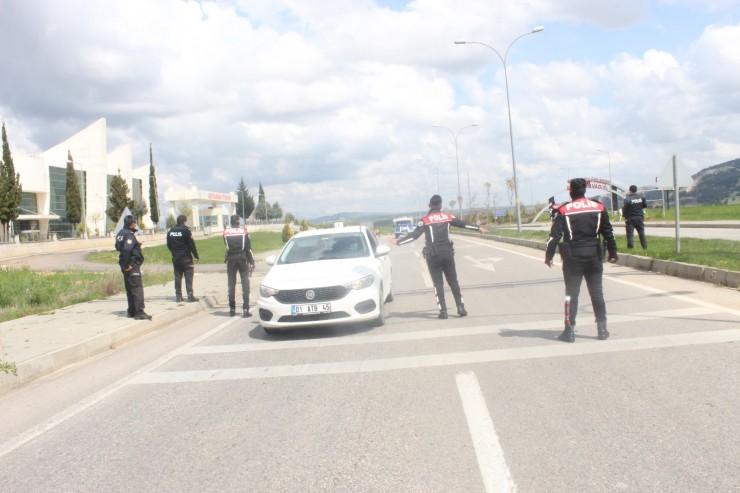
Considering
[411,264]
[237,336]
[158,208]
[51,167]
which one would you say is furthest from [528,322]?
[158,208]

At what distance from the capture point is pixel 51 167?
68.9 m

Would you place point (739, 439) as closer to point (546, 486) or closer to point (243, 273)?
point (546, 486)

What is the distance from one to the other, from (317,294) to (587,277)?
3.46 metres

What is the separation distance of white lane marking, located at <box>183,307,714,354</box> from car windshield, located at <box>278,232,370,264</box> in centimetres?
182

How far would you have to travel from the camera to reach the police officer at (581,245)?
686cm

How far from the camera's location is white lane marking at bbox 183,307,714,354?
7.83 meters

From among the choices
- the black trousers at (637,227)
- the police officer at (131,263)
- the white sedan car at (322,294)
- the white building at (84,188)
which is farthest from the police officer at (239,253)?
the white building at (84,188)

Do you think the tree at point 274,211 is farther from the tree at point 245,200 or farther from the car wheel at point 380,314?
the car wheel at point 380,314

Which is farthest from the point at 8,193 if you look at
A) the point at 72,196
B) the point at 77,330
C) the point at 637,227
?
the point at 637,227

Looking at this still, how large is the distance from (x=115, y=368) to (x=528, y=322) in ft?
17.7

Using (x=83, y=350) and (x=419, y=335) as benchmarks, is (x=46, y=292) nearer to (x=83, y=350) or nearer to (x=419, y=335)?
(x=83, y=350)

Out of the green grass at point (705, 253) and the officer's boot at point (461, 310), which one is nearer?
the officer's boot at point (461, 310)

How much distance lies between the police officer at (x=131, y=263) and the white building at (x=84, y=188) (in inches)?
1833

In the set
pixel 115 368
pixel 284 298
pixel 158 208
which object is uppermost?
pixel 158 208
